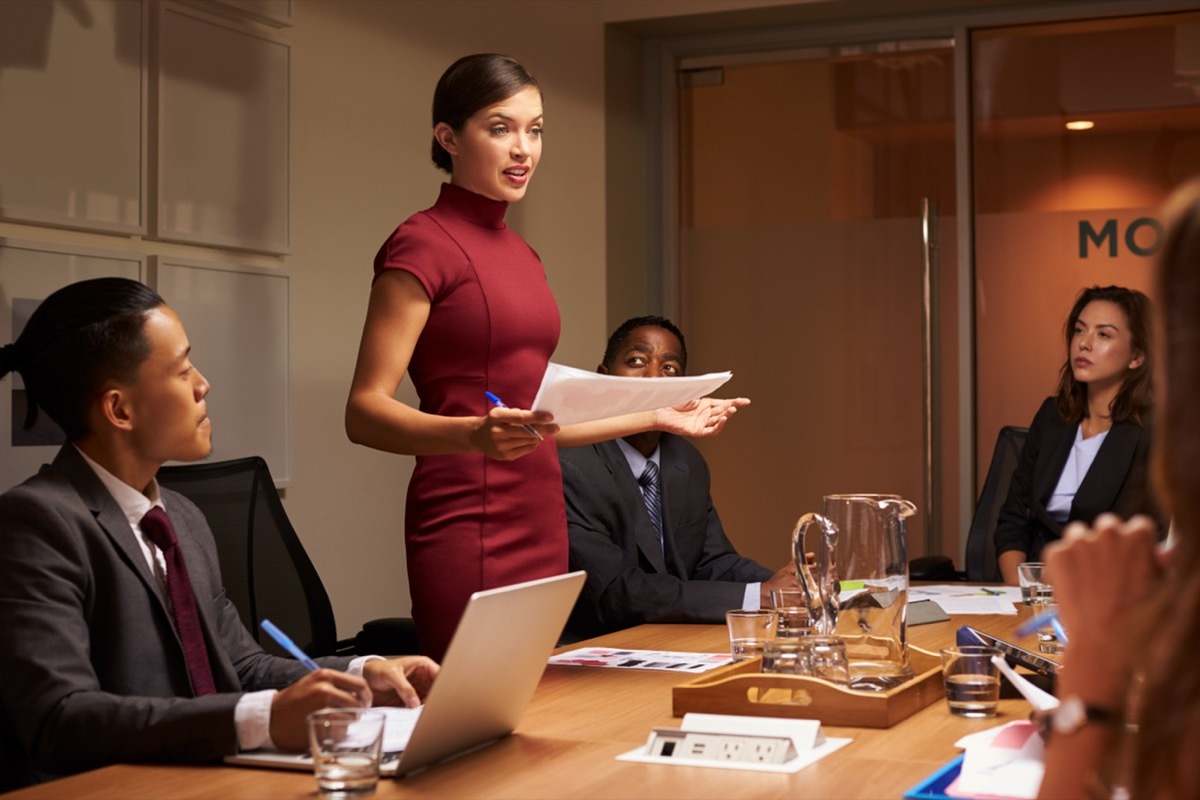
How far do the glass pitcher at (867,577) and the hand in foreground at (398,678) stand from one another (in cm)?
54

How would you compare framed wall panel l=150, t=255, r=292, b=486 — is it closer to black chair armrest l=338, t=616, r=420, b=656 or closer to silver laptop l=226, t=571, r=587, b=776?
black chair armrest l=338, t=616, r=420, b=656

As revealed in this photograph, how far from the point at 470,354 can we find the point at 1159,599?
5.15ft

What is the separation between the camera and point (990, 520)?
434 centimetres

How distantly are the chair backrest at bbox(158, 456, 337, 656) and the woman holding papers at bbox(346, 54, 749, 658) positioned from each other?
2.22ft

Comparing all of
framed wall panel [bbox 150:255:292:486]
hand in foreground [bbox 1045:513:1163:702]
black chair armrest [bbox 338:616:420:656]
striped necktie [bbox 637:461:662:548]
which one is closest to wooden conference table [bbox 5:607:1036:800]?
hand in foreground [bbox 1045:513:1163:702]

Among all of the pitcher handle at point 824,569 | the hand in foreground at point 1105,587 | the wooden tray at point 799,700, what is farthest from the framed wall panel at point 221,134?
the hand in foreground at point 1105,587

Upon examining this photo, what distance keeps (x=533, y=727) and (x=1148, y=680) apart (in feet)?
3.05

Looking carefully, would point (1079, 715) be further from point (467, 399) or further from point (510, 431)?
point (467, 399)

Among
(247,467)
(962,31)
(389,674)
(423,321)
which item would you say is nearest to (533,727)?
(389,674)

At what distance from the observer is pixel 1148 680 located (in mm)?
950

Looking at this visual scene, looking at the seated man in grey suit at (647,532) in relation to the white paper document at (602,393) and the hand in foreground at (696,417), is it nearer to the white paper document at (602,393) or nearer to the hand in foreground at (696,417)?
the hand in foreground at (696,417)

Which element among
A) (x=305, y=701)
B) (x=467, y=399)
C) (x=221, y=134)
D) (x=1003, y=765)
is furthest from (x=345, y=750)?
(x=221, y=134)

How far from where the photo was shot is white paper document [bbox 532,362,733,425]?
1971mm

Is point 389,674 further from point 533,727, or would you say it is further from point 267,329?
point 267,329
